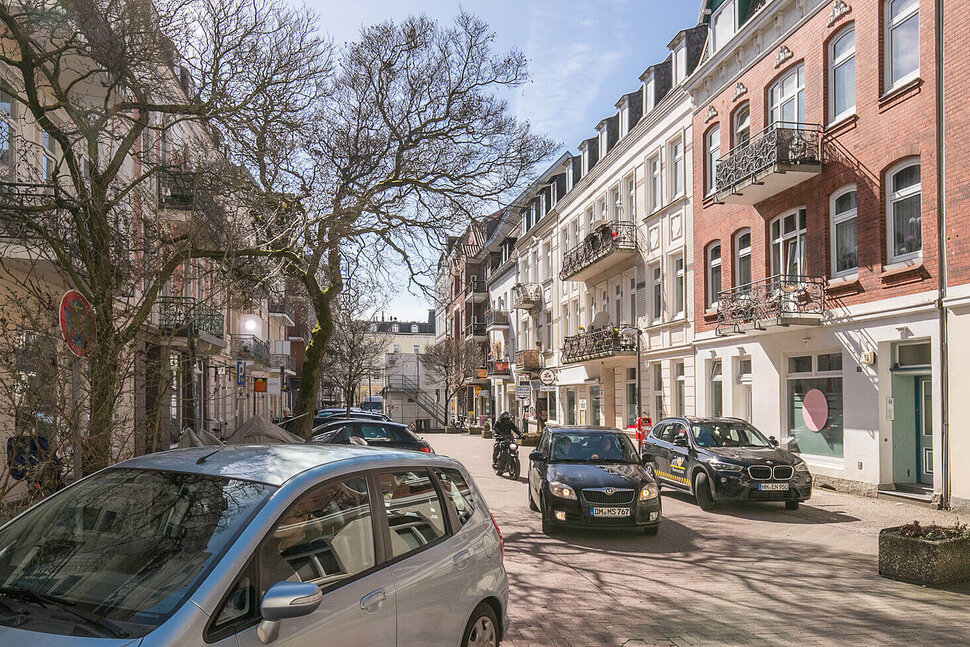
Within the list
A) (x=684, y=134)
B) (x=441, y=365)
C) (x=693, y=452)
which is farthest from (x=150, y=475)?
(x=441, y=365)

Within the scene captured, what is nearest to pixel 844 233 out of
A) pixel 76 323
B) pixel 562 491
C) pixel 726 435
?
pixel 726 435

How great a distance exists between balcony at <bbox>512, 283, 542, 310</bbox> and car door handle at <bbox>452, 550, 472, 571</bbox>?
132 ft

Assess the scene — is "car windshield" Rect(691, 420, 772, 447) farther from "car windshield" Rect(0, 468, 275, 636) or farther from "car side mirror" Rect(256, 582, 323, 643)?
"car side mirror" Rect(256, 582, 323, 643)

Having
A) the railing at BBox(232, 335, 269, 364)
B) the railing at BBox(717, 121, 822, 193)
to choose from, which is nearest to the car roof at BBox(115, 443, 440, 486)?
the railing at BBox(717, 121, 822, 193)

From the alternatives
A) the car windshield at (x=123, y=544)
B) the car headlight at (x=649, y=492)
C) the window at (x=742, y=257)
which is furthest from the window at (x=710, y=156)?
the car windshield at (x=123, y=544)

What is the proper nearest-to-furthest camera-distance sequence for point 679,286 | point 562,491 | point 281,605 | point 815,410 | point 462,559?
point 281,605, point 462,559, point 562,491, point 815,410, point 679,286

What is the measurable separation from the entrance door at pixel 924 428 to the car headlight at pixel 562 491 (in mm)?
8150

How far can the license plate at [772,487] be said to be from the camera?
13.0 meters

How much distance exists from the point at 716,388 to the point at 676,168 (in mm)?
7609

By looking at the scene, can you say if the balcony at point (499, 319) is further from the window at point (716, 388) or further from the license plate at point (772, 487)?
the license plate at point (772, 487)

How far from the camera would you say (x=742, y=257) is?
21156 millimetres

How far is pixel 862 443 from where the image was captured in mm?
15672

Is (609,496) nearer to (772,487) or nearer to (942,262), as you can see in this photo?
(772,487)

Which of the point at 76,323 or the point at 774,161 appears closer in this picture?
the point at 76,323
